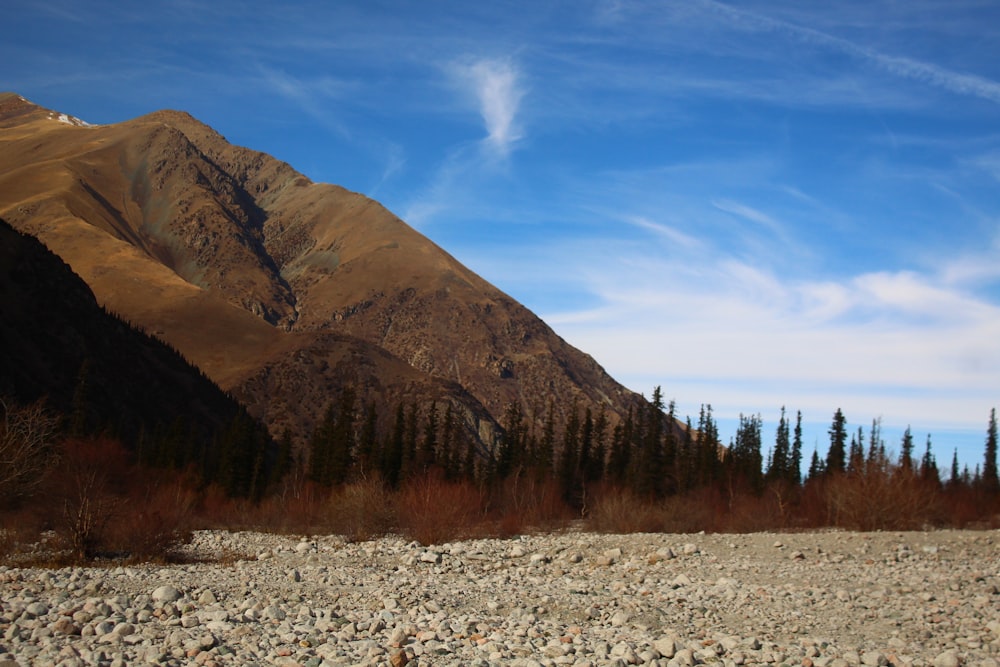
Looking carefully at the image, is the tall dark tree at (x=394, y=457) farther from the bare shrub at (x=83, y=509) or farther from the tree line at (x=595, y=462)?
the bare shrub at (x=83, y=509)

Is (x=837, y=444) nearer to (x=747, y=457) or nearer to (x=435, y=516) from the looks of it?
(x=747, y=457)

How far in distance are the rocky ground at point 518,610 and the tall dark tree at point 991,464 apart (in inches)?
2570

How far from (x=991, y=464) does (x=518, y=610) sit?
93.2 m

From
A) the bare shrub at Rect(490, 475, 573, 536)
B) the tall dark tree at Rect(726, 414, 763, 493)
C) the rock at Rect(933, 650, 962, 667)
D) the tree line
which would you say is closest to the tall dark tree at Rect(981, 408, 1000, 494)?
the tree line

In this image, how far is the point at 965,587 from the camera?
18.5 m

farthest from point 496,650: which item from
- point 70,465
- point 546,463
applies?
point 546,463

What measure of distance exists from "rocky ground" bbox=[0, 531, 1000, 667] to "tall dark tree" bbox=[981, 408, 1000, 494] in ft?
214

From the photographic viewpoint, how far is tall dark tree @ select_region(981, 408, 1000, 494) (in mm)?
79681

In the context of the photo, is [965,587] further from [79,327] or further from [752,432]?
[79,327]

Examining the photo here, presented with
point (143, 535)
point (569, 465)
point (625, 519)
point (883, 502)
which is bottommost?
point (143, 535)

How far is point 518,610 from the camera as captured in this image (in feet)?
52.4

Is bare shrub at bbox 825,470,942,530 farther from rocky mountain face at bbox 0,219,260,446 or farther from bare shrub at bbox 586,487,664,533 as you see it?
rocky mountain face at bbox 0,219,260,446

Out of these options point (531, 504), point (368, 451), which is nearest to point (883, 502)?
point (531, 504)

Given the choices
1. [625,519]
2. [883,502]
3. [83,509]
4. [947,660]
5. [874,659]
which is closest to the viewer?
[947,660]
